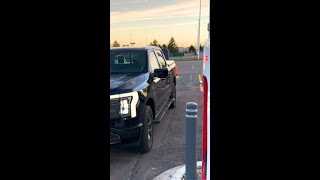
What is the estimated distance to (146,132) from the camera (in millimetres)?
4922

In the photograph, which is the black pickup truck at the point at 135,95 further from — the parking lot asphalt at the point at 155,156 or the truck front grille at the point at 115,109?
the parking lot asphalt at the point at 155,156

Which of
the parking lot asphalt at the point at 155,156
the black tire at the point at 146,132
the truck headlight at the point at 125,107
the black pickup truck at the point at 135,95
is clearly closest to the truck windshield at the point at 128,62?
the black pickup truck at the point at 135,95

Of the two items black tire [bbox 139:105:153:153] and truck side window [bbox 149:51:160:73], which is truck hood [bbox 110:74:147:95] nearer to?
black tire [bbox 139:105:153:153]

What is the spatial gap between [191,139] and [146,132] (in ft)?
4.65

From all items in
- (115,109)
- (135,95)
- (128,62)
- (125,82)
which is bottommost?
(115,109)

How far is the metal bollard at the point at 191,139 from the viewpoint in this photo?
3.58 m

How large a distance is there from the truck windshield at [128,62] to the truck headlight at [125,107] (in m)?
1.07

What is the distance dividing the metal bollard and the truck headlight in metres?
1.24

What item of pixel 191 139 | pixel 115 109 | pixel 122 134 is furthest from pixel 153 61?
pixel 191 139

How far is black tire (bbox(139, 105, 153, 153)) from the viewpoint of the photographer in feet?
16.0

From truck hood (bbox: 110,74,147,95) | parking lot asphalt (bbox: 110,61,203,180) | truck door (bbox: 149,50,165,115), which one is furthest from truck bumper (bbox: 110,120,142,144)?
truck door (bbox: 149,50,165,115)

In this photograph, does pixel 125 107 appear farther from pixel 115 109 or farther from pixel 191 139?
pixel 191 139
